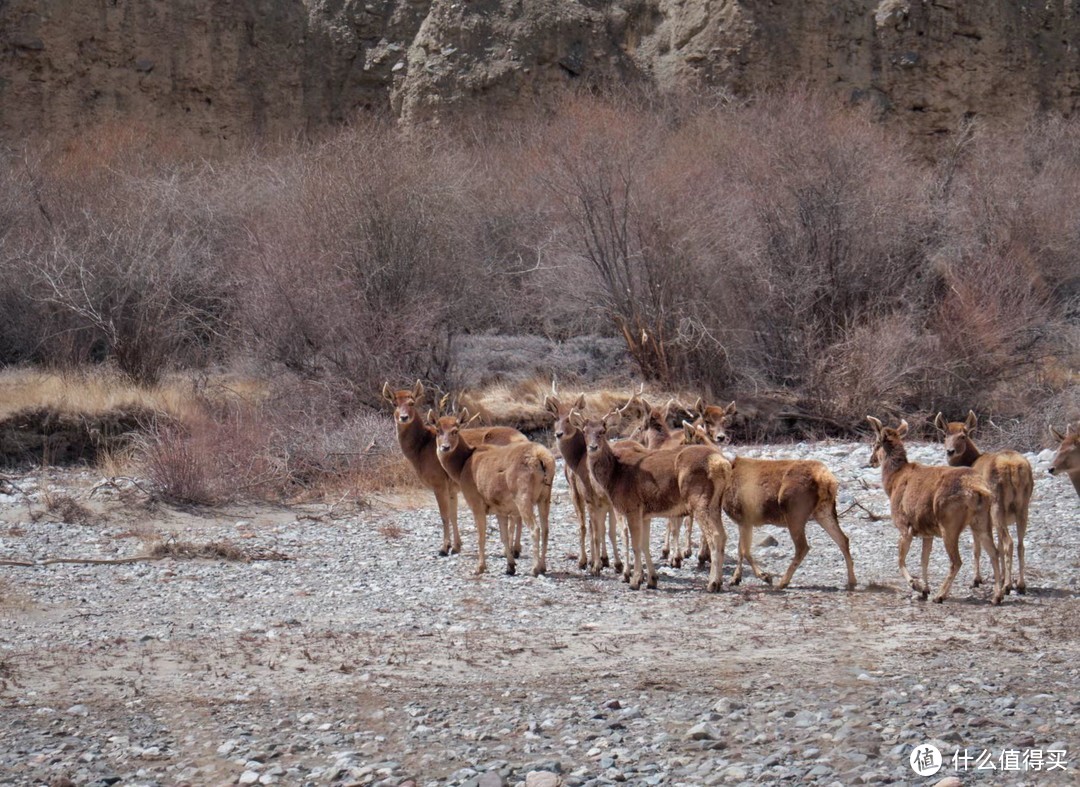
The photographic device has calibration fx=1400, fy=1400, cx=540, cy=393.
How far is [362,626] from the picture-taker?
1148 cm

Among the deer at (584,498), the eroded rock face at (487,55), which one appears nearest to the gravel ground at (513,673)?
the deer at (584,498)

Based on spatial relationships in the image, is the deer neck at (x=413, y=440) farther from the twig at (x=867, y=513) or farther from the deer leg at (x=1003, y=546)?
the deer leg at (x=1003, y=546)

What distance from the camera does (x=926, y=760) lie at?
7746mm

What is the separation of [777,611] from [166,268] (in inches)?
714

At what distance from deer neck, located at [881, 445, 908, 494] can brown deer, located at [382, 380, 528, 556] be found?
394cm

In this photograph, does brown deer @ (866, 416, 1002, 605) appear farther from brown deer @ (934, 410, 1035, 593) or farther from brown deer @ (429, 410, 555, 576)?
brown deer @ (429, 410, 555, 576)

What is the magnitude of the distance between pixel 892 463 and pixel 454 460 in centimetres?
437

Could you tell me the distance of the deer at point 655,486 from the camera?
41.1 feet

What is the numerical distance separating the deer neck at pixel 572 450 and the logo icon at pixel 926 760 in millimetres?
6300

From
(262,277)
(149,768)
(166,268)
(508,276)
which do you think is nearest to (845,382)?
(508,276)

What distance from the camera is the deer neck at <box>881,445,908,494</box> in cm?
1285

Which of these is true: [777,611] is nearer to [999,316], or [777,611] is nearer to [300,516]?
[300,516]

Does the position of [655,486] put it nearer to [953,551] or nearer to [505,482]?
[505,482]

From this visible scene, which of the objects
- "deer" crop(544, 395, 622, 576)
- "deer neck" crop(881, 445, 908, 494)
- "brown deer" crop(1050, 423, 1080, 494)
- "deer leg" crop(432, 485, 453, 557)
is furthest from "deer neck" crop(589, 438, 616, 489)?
"brown deer" crop(1050, 423, 1080, 494)
